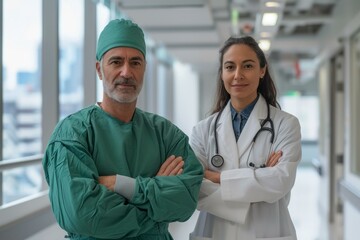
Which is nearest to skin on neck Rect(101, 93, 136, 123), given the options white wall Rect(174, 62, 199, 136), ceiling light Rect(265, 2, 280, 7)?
ceiling light Rect(265, 2, 280, 7)

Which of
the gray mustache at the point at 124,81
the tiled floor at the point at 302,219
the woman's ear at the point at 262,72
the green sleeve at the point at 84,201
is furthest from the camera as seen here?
the tiled floor at the point at 302,219

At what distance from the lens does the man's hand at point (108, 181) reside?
146 cm

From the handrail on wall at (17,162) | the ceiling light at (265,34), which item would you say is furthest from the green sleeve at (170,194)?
the ceiling light at (265,34)

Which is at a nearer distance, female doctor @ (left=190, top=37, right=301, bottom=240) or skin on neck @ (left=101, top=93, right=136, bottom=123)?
skin on neck @ (left=101, top=93, right=136, bottom=123)

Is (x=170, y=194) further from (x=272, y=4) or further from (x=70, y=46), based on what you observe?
(x=70, y=46)

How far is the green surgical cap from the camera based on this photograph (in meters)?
1.57

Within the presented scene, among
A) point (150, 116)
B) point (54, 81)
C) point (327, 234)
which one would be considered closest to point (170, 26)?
point (54, 81)

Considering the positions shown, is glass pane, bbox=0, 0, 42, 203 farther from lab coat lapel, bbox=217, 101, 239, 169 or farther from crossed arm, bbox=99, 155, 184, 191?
crossed arm, bbox=99, 155, 184, 191

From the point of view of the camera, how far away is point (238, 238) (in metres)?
1.78

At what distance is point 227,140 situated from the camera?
74.0 inches

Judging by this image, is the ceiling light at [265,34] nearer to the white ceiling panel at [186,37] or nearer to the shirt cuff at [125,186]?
the white ceiling panel at [186,37]

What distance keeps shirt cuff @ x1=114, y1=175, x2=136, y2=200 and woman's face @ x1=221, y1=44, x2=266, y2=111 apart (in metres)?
0.66

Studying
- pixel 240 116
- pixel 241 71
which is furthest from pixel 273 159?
pixel 241 71

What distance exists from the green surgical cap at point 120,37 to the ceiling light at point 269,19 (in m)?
2.44
